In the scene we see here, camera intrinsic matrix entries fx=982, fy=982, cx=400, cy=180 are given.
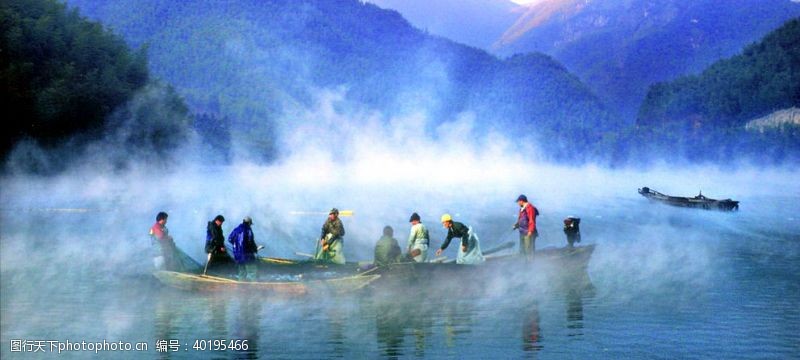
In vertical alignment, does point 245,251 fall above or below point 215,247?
below

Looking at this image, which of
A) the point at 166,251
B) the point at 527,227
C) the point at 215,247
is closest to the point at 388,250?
the point at 527,227

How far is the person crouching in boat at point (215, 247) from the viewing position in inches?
1281

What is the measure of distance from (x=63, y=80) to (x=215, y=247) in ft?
185

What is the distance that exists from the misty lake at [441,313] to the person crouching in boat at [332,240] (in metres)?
3.85

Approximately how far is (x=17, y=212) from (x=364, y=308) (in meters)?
45.6

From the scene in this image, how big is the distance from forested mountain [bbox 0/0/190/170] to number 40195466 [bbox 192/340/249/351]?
6141 centimetres

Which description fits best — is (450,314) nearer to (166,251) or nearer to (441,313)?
(441,313)

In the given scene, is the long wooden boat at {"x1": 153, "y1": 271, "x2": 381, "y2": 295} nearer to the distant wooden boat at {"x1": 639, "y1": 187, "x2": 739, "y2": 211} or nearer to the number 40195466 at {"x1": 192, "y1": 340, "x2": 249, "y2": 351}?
the number 40195466 at {"x1": 192, "y1": 340, "x2": 249, "y2": 351}

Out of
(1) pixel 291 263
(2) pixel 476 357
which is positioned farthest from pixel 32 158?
(2) pixel 476 357

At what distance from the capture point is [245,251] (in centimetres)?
3188

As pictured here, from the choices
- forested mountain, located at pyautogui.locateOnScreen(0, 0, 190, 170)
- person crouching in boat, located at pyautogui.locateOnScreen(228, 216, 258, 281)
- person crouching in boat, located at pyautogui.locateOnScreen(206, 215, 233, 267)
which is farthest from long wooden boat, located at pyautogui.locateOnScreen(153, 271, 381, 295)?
forested mountain, located at pyautogui.locateOnScreen(0, 0, 190, 170)

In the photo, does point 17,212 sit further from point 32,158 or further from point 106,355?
point 106,355

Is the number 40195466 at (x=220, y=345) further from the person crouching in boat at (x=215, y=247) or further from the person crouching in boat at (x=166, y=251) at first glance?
the person crouching in boat at (x=166, y=251)

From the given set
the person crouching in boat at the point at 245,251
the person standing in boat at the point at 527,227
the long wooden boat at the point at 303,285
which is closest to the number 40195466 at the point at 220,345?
the long wooden boat at the point at 303,285
